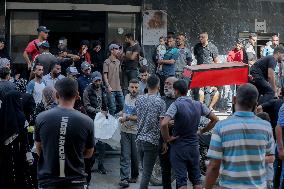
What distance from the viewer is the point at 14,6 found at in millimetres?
15484

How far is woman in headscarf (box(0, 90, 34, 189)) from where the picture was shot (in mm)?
8664

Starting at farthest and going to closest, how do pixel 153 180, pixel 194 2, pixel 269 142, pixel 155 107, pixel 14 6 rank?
pixel 194 2
pixel 14 6
pixel 153 180
pixel 155 107
pixel 269 142

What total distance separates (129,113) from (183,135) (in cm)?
207

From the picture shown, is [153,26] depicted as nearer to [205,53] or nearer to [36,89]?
[205,53]

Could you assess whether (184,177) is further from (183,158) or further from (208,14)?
(208,14)

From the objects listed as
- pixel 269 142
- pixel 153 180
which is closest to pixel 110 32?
pixel 153 180

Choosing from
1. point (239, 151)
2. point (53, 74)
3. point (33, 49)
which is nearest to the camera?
point (239, 151)

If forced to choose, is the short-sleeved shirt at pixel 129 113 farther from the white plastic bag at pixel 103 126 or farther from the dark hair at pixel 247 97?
the dark hair at pixel 247 97

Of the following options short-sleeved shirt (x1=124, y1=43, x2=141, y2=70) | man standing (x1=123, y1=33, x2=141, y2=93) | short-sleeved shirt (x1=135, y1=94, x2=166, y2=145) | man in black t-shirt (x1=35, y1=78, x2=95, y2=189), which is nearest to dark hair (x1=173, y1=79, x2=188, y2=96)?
short-sleeved shirt (x1=135, y1=94, x2=166, y2=145)

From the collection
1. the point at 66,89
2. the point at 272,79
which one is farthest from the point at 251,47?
the point at 66,89

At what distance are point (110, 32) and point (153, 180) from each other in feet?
22.4

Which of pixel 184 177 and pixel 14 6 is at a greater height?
pixel 14 6

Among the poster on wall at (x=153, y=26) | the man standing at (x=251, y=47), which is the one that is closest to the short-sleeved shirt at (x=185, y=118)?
the poster on wall at (x=153, y=26)

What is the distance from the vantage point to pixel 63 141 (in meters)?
5.50
